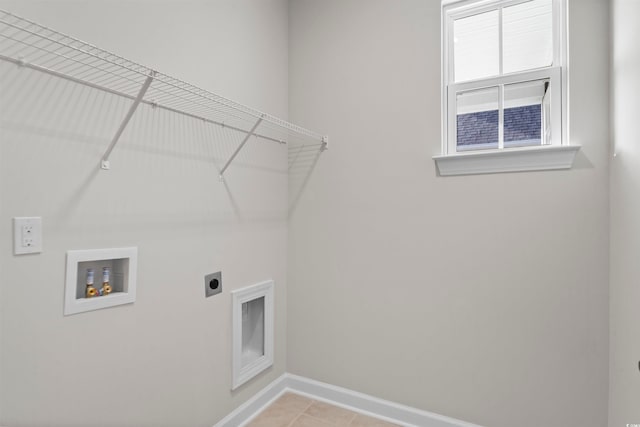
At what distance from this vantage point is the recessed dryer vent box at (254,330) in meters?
1.91

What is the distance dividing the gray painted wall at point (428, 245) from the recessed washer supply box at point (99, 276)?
1125mm

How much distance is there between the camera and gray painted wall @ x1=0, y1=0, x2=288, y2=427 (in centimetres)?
105

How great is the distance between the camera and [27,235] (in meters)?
1.04

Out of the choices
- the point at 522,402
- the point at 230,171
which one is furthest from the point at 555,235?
the point at 230,171

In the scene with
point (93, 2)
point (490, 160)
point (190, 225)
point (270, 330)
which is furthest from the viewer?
point (270, 330)

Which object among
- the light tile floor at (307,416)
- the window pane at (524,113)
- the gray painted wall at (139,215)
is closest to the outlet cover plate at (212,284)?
the gray painted wall at (139,215)

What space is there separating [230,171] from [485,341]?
1.62 m

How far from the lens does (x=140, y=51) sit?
4.48 ft

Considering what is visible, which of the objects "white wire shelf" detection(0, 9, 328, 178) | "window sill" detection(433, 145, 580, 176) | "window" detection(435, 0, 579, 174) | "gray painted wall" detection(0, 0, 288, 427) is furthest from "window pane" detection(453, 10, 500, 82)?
"gray painted wall" detection(0, 0, 288, 427)

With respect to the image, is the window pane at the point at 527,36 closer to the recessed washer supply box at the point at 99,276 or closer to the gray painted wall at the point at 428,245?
the gray painted wall at the point at 428,245

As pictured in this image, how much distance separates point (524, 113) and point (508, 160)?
0.29m

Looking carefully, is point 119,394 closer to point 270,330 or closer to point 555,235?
point 270,330

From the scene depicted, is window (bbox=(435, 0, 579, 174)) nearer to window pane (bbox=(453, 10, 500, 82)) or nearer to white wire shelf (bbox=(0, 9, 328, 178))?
window pane (bbox=(453, 10, 500, 82))

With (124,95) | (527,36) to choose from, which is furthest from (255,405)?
(527,36)
